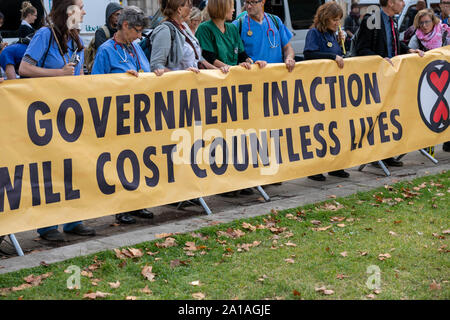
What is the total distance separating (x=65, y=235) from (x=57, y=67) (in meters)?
1.56

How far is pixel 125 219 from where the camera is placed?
694 centimetres

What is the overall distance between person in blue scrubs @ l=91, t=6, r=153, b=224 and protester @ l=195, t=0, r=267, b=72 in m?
0.90

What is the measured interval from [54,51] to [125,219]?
1.77 metres

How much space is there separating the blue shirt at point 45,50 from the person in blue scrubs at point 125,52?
391mm

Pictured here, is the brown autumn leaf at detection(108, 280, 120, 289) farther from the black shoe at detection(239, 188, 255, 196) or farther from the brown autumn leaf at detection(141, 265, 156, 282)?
the black shoe at detection(239, 188, 255, 196)

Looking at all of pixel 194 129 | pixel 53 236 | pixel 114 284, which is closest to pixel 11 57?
pixel 194 129

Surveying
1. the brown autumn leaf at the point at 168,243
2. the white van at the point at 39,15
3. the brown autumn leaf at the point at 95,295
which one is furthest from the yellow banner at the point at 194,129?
the white van at the point at 39,15

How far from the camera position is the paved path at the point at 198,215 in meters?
5.90

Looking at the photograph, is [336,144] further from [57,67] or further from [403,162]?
[57,67]

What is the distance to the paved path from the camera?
5.90 m

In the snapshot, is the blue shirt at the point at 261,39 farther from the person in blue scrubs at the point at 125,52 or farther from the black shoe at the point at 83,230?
the black shoe at the point at 83,230

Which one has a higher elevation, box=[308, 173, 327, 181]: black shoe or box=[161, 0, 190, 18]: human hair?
box=[161, 0, 190, 18]: human hair

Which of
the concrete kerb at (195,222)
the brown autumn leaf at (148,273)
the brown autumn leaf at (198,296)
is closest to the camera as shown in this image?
the brown autumn leaf at (198,296)

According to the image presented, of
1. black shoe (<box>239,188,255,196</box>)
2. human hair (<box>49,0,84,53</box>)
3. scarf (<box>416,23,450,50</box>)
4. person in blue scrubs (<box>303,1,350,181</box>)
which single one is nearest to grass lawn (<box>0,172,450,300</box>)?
black shoe (<box>239,188,255,196</box>)
